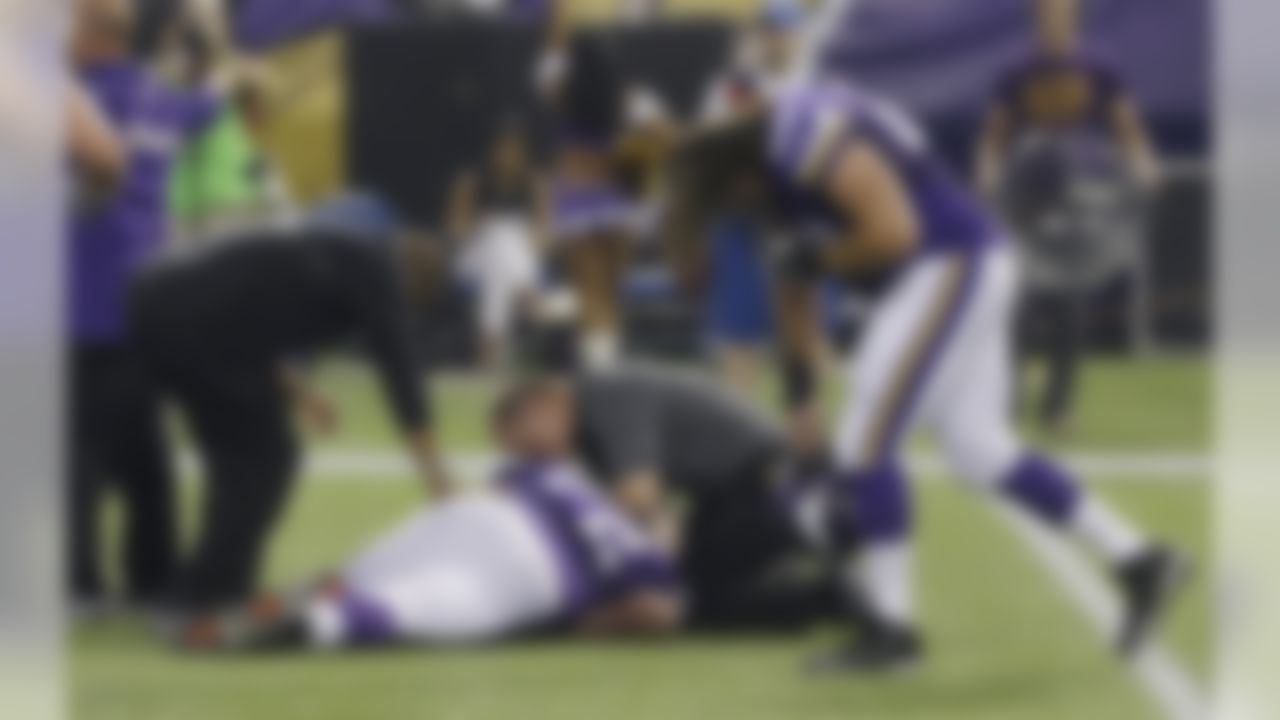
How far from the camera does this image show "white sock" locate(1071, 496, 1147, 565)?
3.63 m

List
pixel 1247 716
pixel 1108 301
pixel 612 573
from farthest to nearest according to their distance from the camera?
pixel 1108 301
pixel 612 573
pixel 1247 716

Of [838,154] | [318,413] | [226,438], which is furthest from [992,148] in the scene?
[226,438]

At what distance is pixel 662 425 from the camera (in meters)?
3.86

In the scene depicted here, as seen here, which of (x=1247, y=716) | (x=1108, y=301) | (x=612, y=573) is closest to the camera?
(x=1247, y=716)

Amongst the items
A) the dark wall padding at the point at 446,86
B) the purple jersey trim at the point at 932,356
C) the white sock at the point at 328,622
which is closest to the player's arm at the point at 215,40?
the dark wall padding at the point at 446,86

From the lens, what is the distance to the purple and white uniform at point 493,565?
3773 millimetres

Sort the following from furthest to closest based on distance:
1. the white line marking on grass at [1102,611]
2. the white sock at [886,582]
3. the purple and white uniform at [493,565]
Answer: the purple and white uniform at [493,565]
the white sock at [886,582]
the white line marking on grass at [1102,611]

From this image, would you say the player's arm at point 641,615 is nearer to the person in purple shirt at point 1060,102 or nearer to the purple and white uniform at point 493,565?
the purple and white uniform at point 493,565

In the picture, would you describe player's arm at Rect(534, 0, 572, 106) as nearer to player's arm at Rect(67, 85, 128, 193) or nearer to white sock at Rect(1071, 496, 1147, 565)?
player's arm at Rect(67, 85, 128, 193)

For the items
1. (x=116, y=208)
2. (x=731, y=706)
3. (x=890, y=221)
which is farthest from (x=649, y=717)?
(x=116, y=208)

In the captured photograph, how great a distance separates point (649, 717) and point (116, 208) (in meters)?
0.84

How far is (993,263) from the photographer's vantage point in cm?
367

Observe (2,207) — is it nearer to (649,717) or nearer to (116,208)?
(116,208)

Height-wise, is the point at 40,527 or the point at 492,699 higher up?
the point at 40,527
